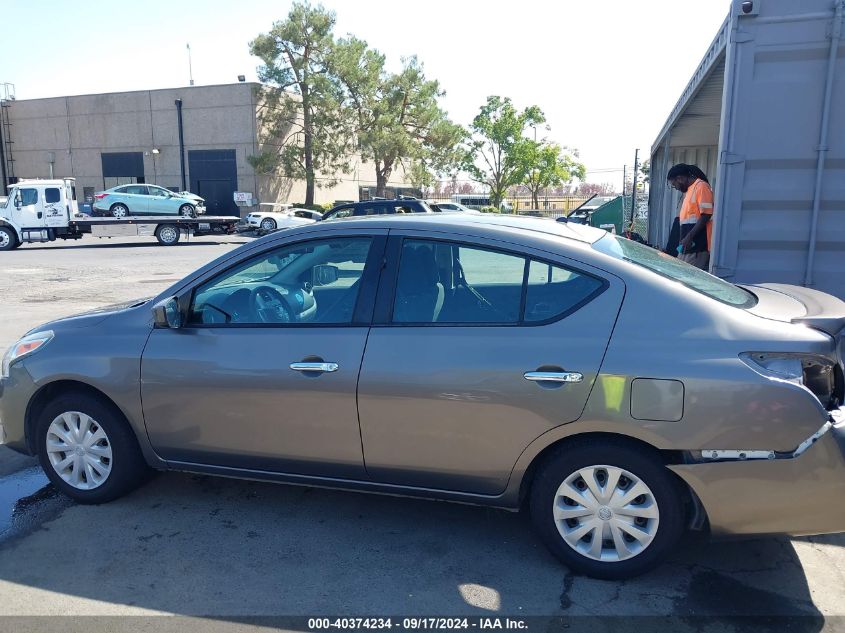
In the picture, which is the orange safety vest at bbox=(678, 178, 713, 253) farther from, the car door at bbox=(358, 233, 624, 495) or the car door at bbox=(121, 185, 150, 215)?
the car door at bbox=(121, 185, 150, 215)

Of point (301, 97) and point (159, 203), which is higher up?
point (301, 97)

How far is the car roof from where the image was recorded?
3346 mm

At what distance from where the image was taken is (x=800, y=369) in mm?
2732

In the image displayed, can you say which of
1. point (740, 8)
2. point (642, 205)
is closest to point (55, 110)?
point (642, 205)

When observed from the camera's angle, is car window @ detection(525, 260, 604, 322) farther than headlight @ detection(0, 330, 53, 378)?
No

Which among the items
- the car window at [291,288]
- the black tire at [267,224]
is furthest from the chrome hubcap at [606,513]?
the black tire at [267,224]

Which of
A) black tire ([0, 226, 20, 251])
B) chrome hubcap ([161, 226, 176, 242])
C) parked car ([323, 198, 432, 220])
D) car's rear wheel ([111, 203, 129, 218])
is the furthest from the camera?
car's rear wheel ([111, 203, 129, 218])

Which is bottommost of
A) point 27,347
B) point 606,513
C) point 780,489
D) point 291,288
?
point 606,513

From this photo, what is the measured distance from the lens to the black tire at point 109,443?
3.73m

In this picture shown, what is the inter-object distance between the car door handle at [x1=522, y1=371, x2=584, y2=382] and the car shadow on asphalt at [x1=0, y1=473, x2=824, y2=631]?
96 centimetres

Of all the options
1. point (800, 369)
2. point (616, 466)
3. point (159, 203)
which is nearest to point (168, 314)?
point (616, 466)

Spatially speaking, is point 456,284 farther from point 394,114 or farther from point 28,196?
point 394,114

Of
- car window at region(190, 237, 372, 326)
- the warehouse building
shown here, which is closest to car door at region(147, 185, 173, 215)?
the warehouse building

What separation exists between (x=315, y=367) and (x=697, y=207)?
16.1ft
